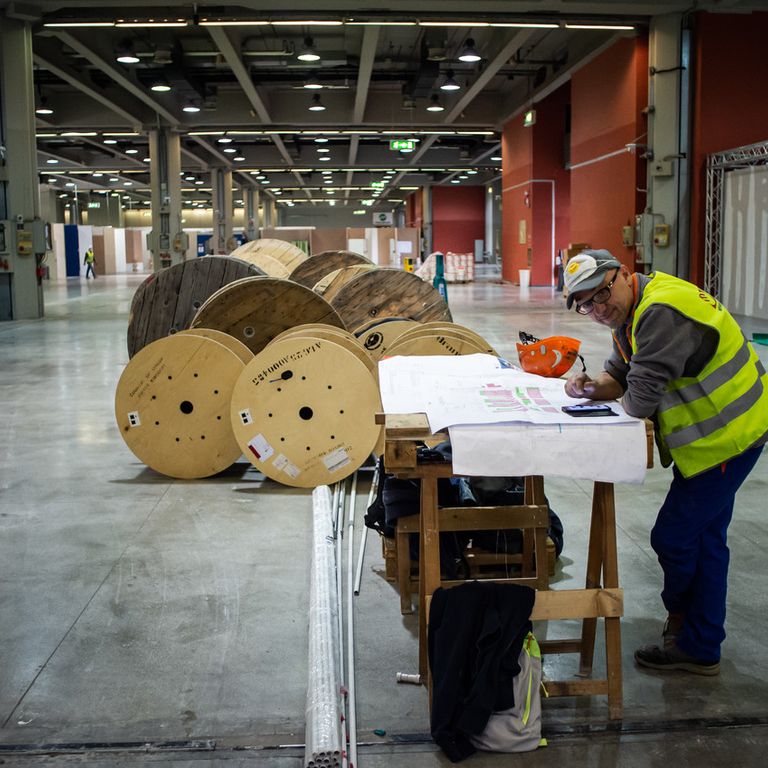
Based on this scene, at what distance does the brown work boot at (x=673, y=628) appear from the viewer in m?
3.25

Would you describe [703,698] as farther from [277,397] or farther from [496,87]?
[496,87]

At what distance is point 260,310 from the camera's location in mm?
6336

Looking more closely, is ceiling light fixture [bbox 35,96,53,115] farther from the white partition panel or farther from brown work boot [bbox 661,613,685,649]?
brown work boot [bbox 661,613,685,649]

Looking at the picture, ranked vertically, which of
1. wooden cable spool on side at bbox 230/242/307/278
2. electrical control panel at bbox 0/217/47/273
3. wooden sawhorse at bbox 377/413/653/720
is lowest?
wooden sawhorse at bbox 377/413/653/720

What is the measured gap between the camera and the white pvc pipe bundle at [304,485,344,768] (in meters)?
2.57

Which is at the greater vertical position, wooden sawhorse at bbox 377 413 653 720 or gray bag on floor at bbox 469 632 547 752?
wooden sawhorse at bbox 377 413 653 720

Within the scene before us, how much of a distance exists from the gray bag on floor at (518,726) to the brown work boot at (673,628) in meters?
0.74

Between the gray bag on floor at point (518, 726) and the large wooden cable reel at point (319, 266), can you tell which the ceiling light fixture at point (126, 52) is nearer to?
the large wooden cable reel at point (319, 266)

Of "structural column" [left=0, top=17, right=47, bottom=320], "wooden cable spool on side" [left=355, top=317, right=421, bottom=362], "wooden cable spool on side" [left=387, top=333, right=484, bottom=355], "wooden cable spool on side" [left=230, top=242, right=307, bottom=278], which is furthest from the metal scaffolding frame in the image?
"structural column" [left=0, top=17, right=47, bottom=320]

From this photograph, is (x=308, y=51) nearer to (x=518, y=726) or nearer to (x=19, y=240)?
(x=19, y=240)

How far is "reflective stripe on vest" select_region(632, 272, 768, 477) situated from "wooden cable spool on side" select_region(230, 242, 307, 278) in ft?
28.5

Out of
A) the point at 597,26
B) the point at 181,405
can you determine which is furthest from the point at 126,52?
the point at 181,405

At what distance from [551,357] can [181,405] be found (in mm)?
2799

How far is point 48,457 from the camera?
644 centimetres
